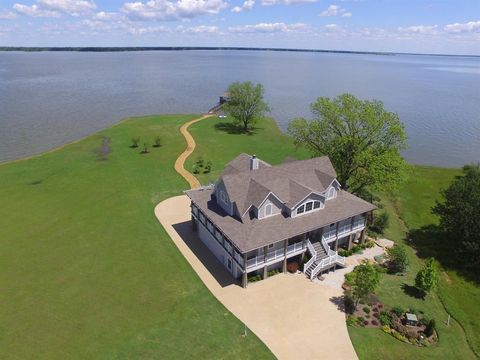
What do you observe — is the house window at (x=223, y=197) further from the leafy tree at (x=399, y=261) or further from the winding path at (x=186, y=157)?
the leafy tree at (x=399, y=261)

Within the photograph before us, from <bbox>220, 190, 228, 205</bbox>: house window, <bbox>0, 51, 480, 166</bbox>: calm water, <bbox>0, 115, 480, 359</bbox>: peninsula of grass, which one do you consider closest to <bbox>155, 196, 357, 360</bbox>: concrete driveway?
<bbox>0, 115, 480, 359</bbox>: peninsula of grass

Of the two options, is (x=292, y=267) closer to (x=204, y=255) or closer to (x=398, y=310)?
(x=204, y=255)

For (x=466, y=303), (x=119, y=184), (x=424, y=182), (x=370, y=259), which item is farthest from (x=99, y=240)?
(x=424, y=182)

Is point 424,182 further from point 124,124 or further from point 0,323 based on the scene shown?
point 124,124

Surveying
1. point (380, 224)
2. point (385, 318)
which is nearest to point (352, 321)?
point (385, 318)

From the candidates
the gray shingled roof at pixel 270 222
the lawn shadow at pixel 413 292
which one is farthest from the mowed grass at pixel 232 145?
the lawn shadow at pixel 413 292
